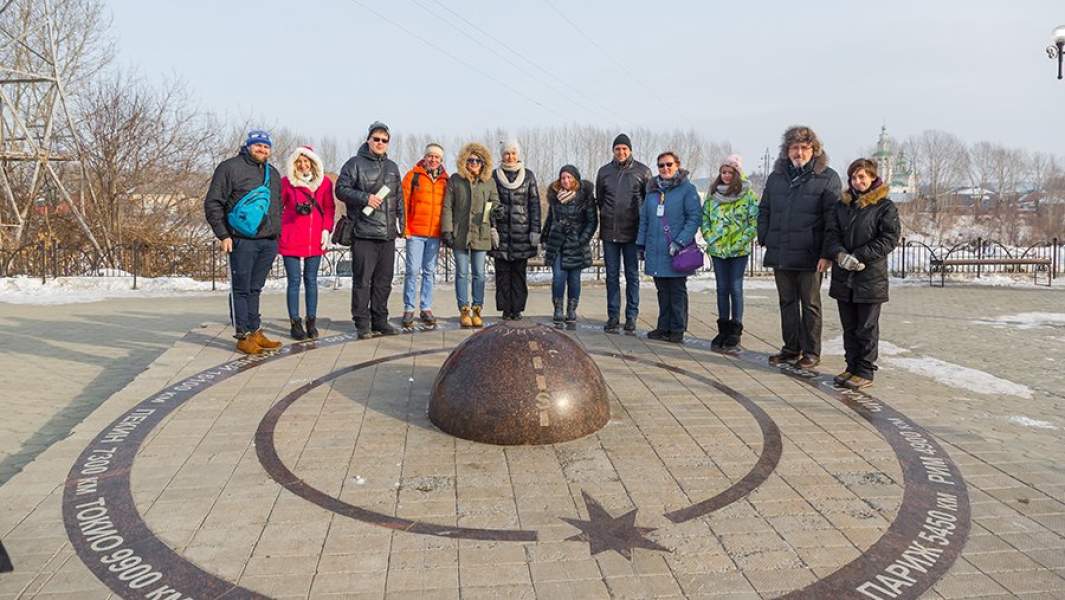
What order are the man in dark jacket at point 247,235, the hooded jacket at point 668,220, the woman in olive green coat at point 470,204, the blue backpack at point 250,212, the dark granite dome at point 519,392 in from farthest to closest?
the woman in olive green coat at point 470,204
the hooded jacket at point 668,220
the blue backpack at point 250,212
the man in dark jacket at point 247,235
the dark granite dome at point 519,392

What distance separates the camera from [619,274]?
8102 mm

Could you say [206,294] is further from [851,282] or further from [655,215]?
[851,282]

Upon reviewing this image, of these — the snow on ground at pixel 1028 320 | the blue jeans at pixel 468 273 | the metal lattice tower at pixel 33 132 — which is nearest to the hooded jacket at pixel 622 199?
the blue jeans at pixel 468 273

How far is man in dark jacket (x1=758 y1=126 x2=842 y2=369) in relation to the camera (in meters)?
6.26

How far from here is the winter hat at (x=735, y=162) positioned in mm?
7094

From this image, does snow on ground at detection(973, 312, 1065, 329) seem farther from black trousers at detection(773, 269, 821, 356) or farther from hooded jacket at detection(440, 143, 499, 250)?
hooded jacket at detection(440, 143, 499, 250)

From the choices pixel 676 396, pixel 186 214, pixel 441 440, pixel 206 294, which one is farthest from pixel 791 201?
pixel 186 214

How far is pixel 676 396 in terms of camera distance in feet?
18.4

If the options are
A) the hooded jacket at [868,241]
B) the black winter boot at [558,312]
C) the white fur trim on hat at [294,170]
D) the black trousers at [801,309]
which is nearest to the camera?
the hooded jacket at [868,241]

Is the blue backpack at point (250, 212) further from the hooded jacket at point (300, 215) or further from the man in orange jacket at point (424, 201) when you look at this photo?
the man in orange jacket at point (424, 201)

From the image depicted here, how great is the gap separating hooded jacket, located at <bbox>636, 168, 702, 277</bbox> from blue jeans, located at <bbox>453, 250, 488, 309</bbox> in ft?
6.58

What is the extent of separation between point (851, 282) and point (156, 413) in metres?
5.80

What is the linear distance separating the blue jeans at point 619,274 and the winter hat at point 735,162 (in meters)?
1.49

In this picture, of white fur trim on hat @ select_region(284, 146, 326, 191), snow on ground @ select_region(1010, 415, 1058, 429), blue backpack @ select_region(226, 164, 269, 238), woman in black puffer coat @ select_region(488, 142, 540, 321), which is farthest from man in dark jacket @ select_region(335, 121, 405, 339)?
snow on ground @ select_region(1010, 415, 1058, 429)
